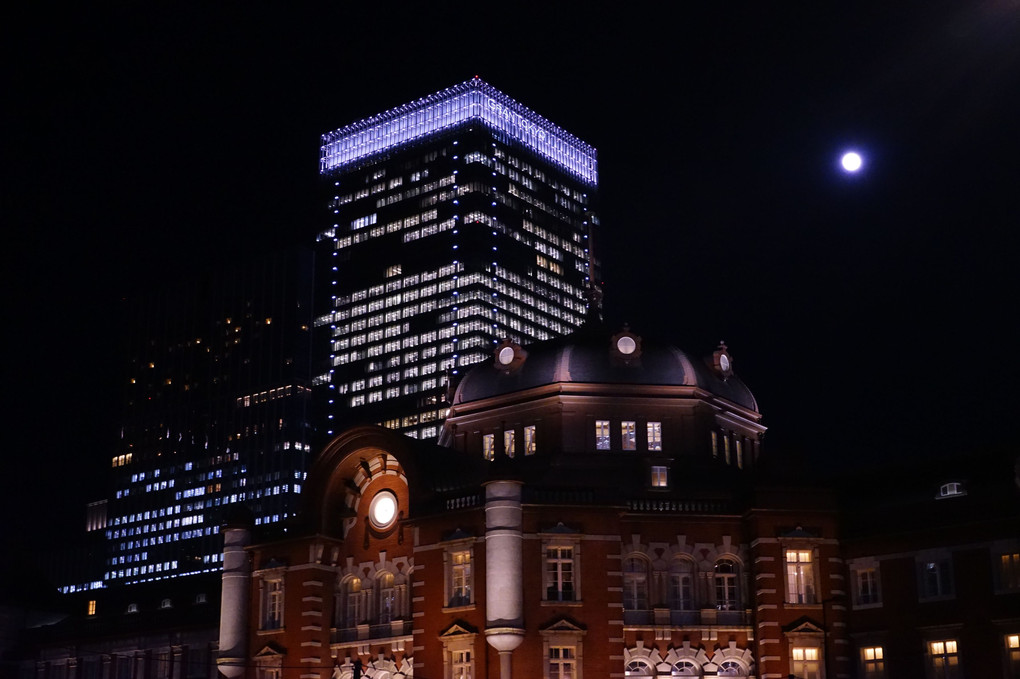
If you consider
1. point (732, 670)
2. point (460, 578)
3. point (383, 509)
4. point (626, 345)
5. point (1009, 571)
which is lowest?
point (732, 670)

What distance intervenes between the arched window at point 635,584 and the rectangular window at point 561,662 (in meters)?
3.54

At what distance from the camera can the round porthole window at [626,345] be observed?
2618 inches

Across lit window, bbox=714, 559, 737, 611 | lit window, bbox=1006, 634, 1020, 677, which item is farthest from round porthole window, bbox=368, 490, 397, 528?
lit window, bbox=1006, 634, 1020, 677

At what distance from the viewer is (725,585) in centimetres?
5947

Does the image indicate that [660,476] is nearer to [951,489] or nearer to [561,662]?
[561,662]

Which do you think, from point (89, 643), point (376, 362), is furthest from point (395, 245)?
point (89, 643)

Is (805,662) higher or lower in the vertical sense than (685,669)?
higher

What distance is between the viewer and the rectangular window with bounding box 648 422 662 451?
65250 mm

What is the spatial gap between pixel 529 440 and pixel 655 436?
598cm

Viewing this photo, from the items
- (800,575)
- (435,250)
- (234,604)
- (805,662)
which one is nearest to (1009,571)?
(800,575)

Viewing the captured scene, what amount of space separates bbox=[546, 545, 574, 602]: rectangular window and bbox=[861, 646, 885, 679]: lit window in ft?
41.3

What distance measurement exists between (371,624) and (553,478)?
10.5 metres

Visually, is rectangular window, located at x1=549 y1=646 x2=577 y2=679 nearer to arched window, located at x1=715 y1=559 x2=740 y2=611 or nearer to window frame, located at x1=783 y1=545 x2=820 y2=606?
arched window, located at x1=715 y1=559 x2=740 y2=611

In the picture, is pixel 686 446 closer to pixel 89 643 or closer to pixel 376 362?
pixel 89 643
